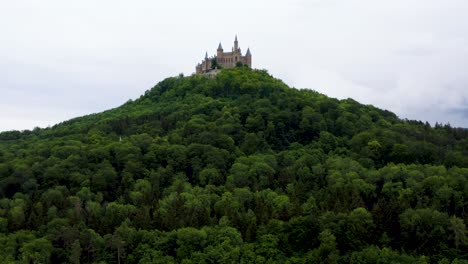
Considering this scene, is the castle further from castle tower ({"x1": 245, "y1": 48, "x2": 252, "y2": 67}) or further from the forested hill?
the forested hill

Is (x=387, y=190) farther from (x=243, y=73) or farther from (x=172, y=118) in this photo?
(x=243, y=73)

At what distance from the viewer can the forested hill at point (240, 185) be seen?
6988 cm

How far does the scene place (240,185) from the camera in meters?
90.6

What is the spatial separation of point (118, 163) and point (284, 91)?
4526 centimetres

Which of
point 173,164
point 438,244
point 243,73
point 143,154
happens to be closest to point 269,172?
point 173,164

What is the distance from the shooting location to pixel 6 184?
9331cm

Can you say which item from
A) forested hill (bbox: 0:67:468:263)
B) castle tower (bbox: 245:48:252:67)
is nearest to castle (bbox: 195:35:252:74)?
castle tower (bbox: 245:48:252:67)

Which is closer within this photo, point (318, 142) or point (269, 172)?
point (269, 172)

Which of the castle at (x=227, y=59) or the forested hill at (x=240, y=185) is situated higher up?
the castle at (x=227, y=59)

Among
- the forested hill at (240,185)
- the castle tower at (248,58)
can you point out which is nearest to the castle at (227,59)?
the castle tower at (248,58)

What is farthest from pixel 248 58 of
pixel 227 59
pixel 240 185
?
pixel 240 185

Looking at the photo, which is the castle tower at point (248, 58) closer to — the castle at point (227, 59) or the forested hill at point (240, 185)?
the castle at point (227, 59)

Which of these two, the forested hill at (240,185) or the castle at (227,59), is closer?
the forested hill at (240,185)

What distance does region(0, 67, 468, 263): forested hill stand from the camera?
229 ft
